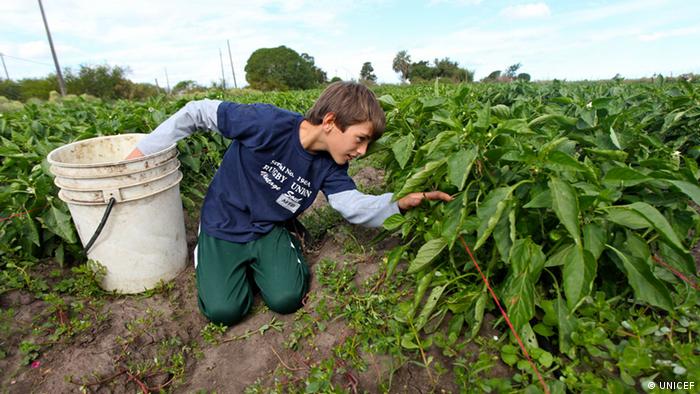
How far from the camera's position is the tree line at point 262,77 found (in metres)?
28.3

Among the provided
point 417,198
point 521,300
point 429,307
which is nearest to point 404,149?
point 417,198

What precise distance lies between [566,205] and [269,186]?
64.7 inches

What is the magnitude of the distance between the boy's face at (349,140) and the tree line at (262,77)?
4.90 m

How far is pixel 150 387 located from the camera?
1839 millimetres

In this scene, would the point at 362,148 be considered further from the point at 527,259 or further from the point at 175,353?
the point at 175,353

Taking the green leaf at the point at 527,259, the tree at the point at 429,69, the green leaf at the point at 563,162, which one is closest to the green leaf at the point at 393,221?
the green leaf at the point at 527,259

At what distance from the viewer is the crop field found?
3.94ft

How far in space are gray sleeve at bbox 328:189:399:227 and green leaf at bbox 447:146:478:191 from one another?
57 cm

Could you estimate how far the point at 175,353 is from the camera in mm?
2008

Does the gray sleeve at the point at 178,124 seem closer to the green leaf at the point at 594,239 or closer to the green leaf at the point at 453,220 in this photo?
the green leaf at the point at 453,220

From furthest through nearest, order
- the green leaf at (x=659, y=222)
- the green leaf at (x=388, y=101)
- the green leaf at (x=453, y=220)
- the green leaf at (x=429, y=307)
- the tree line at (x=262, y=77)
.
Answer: the tree line at (x=262, y=77)
the green leaf at (x=388, y=101)
the green leaf at (x=429, y=307)
the green leaf at (x=453, y=220)
the green leaf at (x=659, y=222)

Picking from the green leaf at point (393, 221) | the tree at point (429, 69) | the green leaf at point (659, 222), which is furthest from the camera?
the tree at point (429, 69)

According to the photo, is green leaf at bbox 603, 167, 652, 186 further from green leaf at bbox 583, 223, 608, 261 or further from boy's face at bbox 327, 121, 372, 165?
boy's face at bbox 327, 121, 372, 165

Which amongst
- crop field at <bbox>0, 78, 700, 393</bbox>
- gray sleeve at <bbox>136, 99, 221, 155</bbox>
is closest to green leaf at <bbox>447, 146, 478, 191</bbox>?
crop field at <bbox>0, 78, 700, 393</bbox>
